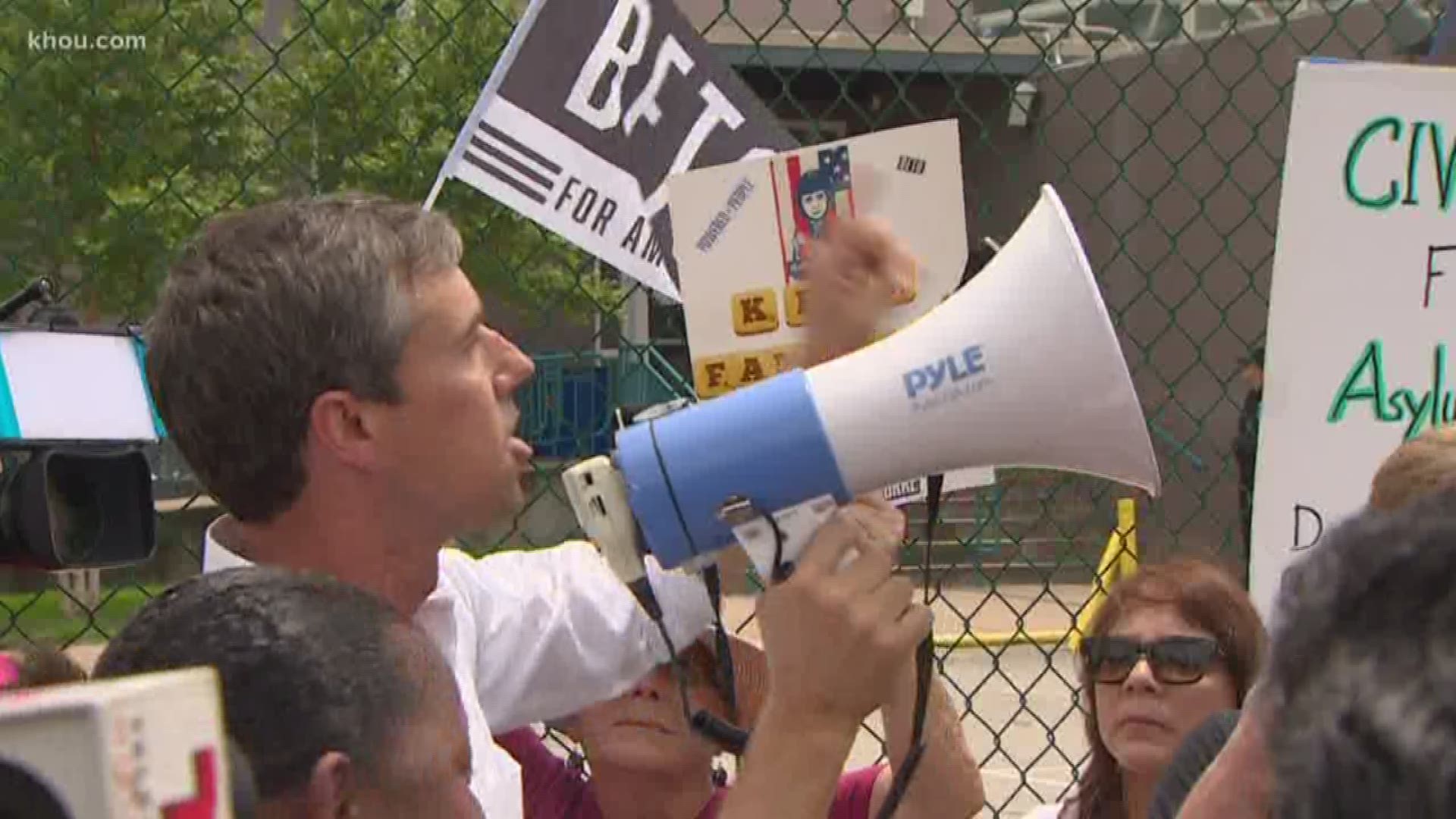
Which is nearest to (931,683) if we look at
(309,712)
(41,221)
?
(309,712)

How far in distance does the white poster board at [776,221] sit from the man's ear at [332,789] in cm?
138

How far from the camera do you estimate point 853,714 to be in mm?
1485

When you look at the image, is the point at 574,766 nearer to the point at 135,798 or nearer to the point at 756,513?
the point at 756,513

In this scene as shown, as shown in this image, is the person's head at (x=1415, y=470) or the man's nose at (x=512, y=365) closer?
the man's nose at (x=512, y=365)

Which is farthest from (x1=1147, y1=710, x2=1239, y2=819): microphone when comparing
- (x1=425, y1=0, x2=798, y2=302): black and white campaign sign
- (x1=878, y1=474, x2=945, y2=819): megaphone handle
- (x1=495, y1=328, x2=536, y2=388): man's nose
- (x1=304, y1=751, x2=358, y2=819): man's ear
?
(x1=425, y1=0, x2=798, y2=302): black and white campaign sign

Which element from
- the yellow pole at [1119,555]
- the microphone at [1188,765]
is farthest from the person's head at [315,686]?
the yellow pole at [1119,555]

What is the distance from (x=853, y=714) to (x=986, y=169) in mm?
10855

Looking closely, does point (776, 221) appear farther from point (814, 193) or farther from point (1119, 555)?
point (1119, 555)

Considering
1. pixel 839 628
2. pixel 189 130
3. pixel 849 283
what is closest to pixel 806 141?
pixel 189 130

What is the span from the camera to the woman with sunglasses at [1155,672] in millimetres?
2668

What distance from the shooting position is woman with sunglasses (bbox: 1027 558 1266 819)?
2668mm

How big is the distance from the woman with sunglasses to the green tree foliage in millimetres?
1481

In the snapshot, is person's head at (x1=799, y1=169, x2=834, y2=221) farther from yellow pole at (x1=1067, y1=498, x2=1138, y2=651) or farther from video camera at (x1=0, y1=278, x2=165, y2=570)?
yellow pole at (x1=1067, y1=498, x2=1138, y2=651)

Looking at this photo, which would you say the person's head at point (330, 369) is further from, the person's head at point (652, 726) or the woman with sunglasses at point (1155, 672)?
the woman with sunglasses at point (1155, 672)
